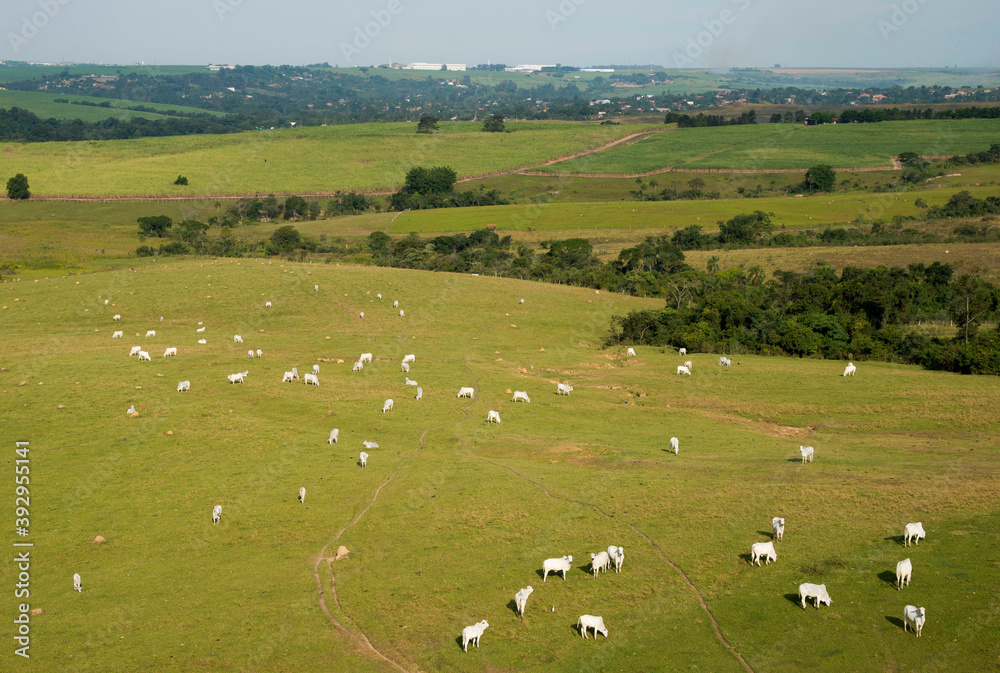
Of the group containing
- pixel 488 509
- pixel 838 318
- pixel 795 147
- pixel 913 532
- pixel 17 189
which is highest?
pixel 795 147

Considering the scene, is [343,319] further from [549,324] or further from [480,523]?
[480,523]

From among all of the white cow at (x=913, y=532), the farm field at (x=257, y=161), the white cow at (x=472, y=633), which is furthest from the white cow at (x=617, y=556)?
the farm field at (x=257, y=161)

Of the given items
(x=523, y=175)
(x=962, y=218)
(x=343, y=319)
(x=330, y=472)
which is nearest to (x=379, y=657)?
(x=330, y=472)

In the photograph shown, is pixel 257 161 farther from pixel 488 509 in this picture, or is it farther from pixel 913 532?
pixel 913 532

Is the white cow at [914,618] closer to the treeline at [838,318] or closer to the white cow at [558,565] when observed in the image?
the white cow at [558,565]

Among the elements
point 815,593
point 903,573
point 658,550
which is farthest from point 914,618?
point 658,550

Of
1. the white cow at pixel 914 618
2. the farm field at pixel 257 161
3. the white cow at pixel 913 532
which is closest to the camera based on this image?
the white cow at pixel 914 618
